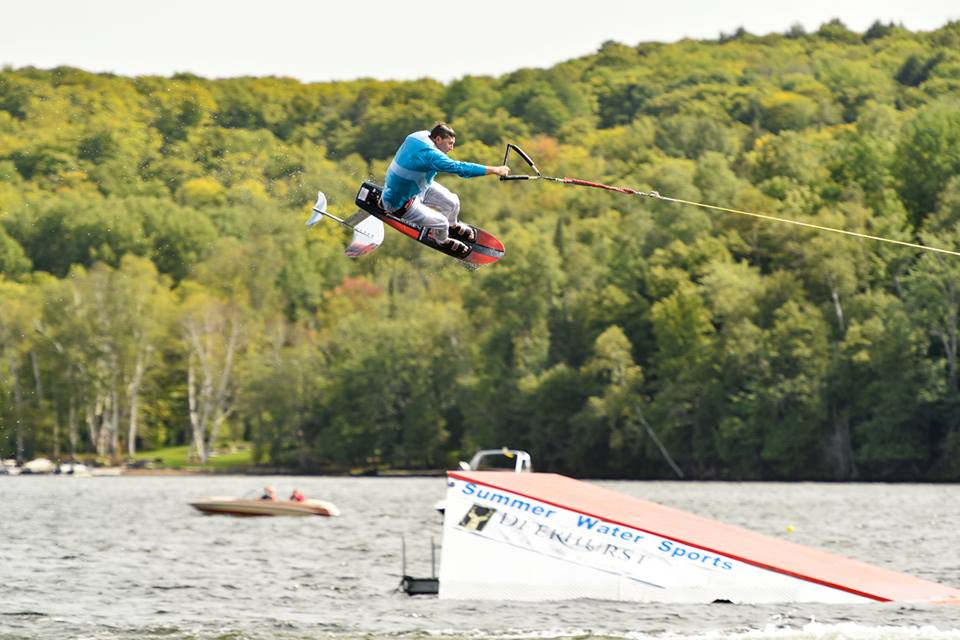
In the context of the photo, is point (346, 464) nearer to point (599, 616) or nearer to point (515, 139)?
point (515, 139)

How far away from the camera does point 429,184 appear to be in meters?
19.9

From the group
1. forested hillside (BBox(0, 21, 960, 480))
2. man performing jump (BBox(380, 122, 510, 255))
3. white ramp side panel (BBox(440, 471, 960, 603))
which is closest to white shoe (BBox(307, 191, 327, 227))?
man performing jump (BBox(380, 122, 510, 255))

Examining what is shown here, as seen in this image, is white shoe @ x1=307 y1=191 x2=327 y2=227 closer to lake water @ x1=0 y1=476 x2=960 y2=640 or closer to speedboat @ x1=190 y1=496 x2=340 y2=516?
lake water @ x1=0 y1=476 x2=960 y2=640

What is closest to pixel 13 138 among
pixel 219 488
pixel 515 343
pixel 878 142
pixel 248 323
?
pixel 219 488

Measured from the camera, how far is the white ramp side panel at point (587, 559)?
74.3ft

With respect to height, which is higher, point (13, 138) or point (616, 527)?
point (13, 138)

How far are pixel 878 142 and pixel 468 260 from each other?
91939mm

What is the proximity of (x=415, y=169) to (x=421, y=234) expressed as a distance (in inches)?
59.0

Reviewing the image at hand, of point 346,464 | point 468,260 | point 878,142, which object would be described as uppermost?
point 878,142

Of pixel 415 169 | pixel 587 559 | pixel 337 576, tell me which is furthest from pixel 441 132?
pixel 337 576

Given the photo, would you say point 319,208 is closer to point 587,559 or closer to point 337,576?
point 587,559

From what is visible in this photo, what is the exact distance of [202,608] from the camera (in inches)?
953

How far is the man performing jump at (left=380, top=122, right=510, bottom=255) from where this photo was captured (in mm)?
18900

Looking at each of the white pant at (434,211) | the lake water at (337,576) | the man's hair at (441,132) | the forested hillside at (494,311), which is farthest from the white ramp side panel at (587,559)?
the forested hillside at (494,311)
